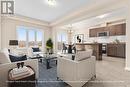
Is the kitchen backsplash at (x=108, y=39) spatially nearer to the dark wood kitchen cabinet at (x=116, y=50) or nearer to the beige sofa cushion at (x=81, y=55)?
the dark wood kitchen cabinet at (x=116, y=50)

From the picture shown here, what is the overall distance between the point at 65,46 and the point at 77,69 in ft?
15.9

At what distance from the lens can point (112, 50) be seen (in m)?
6.79

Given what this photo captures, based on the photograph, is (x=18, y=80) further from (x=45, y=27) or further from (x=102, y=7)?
(x=45, y=27)

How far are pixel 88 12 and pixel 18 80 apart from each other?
13.7 feet

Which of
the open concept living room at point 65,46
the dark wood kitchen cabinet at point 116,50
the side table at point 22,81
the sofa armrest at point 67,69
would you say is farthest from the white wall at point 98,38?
the side table at point 22,81

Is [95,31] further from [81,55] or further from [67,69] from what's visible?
[67,69]

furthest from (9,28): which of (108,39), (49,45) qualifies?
(108,39)

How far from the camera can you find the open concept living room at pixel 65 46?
2.21 metres

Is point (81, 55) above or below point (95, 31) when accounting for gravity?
below

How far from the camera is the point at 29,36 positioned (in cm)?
723

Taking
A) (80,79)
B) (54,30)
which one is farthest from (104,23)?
(80,79)

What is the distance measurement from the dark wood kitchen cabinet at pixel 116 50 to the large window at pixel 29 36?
5.22 meters

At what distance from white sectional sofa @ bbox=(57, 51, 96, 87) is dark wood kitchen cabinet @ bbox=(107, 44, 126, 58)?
4562mm

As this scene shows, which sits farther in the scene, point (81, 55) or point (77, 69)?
point (81, 55)
